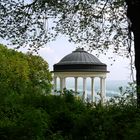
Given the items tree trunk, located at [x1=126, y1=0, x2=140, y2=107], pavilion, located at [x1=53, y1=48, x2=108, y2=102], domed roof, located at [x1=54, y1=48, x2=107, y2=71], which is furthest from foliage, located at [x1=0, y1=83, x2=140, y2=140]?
domed roof, located at [x1=54, y1=48, x2=107, y2=71]

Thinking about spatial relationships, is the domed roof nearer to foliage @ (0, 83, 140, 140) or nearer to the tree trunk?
the tree trunk

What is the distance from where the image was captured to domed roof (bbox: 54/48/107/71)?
61.2m

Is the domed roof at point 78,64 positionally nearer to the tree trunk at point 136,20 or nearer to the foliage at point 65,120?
the tree trunk at point 136,20

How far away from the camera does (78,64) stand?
61312 millimetres

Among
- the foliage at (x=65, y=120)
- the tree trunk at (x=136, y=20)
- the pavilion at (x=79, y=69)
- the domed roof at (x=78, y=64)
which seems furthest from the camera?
the domed roof at (x=78, y=64)

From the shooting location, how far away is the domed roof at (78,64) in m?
61.2

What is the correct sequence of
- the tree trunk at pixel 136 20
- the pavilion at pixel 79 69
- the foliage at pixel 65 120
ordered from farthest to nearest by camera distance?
the pavilion at pixel 79 69
the tree trunk at pixel 136 20
the foliage at pixel 65 120

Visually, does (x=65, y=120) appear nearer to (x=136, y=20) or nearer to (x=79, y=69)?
(x=136, y=20)

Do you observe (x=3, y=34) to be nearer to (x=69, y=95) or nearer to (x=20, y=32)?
(x=20, y=32)

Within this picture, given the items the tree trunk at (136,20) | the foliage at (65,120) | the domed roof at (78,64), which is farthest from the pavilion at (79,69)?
the foliage at (65,120)

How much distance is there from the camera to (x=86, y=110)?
12.9 metres

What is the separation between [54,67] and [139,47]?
47.7 meters

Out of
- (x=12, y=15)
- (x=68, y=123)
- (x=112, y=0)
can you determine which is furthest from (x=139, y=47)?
(x=12, y=15)

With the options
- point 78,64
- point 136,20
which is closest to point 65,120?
point 136,20
